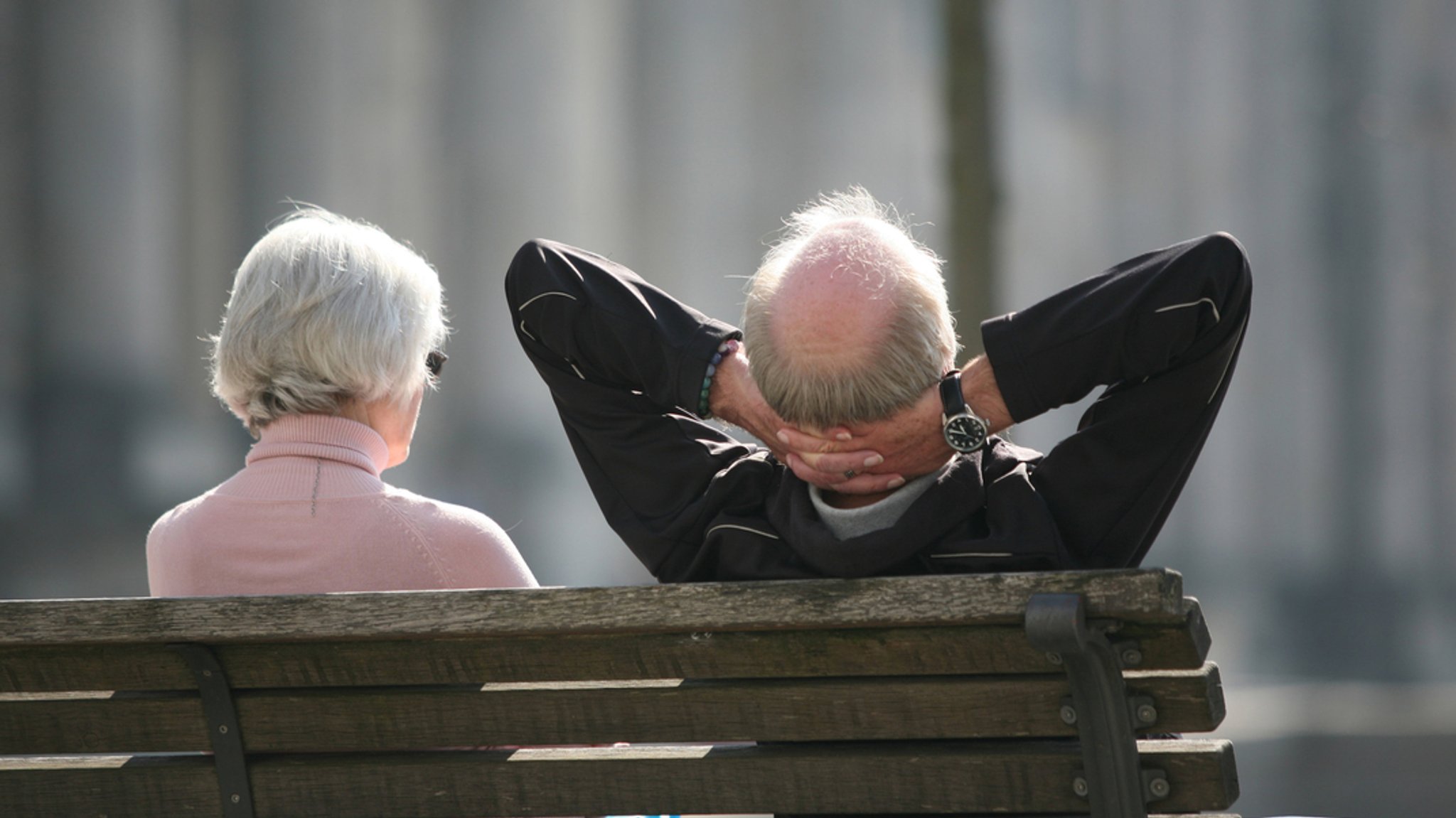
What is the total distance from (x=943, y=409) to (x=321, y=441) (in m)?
0.92

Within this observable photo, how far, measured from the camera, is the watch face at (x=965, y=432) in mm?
1597

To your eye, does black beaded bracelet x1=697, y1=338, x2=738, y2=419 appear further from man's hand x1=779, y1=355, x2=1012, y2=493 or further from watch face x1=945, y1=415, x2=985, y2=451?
watch face x1=945, y1=415, x2=985, y2=451

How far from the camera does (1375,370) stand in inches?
180

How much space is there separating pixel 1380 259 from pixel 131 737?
3933 mm

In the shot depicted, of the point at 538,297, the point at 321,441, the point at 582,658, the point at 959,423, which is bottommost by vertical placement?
the point at 582,658

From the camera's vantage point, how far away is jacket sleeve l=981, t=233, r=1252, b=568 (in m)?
1.57

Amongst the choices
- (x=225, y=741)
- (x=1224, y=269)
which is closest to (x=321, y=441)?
(x=225, y=741)

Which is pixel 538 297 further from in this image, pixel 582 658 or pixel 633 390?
pixel 582 658

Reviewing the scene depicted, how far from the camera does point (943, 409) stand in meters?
1.63

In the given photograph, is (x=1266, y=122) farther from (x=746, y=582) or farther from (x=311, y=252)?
(x=746, y=582)

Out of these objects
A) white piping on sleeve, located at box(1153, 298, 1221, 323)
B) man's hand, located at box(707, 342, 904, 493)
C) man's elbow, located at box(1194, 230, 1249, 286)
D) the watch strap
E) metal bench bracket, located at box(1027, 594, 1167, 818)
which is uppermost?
man's elbow, located at box(1194, 230, 1249, 286)

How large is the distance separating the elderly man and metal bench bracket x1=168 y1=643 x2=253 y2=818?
20.5 inches

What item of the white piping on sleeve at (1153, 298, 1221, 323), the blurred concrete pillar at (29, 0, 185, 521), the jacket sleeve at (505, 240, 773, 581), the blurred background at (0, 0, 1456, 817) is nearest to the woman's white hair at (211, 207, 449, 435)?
the jacket sleeve at (505, 240, 773, 581)

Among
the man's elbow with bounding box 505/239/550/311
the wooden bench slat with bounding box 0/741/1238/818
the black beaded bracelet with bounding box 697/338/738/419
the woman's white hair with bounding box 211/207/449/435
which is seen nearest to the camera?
the wooden bench slat with bounding box 0/741/1238/818
